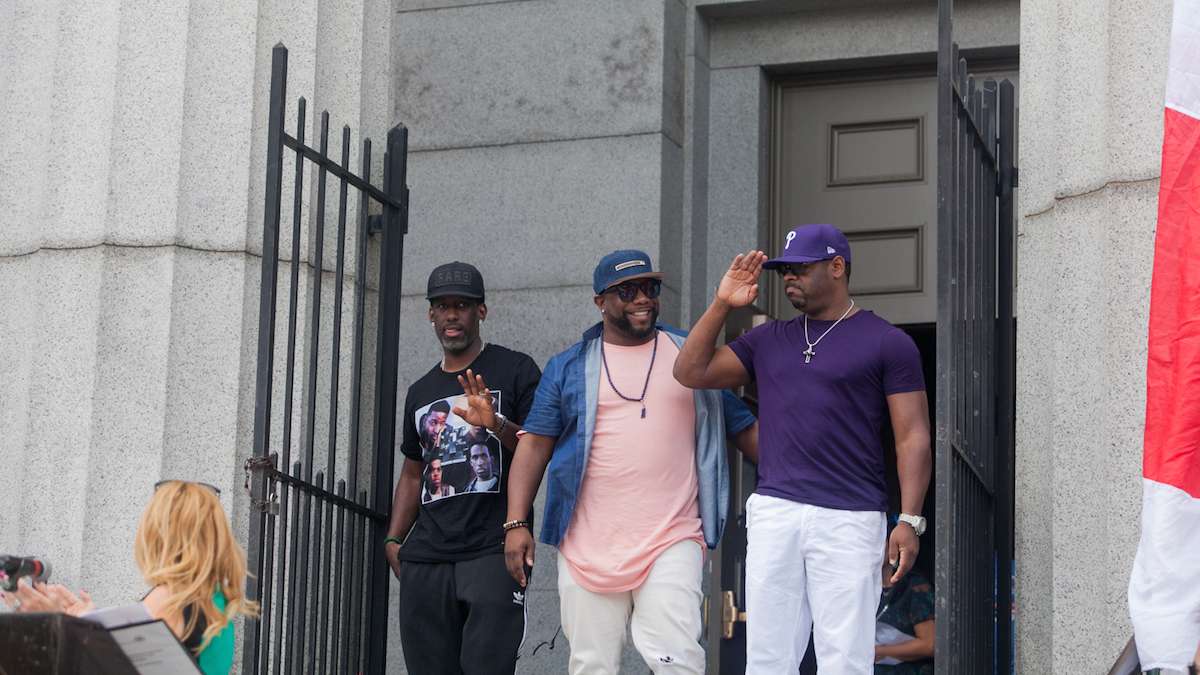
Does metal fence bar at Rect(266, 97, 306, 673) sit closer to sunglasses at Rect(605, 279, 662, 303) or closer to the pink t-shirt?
the pink t-shirt

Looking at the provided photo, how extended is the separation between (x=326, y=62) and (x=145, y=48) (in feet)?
2.66

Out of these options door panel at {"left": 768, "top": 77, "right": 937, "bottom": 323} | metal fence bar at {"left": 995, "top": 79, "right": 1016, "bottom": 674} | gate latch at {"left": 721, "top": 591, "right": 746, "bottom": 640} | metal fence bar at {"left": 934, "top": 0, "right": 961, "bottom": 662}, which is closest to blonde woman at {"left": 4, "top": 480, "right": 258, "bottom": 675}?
metal fence bar at {"left": 934, "top": 0, "right": 961, "bottom": 662}

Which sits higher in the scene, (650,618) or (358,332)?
(358,332)

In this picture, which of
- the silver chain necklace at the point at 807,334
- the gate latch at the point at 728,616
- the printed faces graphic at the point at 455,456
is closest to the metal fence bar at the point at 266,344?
the printed faces graphic at the point at 455,456

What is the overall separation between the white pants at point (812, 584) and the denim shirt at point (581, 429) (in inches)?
18.4

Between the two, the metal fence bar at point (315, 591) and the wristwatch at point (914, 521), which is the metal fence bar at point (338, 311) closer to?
the metal fence bar at point (315, 591)

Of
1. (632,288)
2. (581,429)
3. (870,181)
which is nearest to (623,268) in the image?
(632,288)

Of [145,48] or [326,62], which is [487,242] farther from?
[145,48]

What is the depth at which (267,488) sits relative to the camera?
24.1ft

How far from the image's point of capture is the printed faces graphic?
7828mm

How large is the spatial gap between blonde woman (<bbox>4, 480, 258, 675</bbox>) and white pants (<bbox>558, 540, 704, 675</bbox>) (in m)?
2.12

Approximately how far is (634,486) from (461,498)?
786 mm

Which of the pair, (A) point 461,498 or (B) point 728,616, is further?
(B) point 728,616

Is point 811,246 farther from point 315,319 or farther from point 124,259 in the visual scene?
point 124,259
